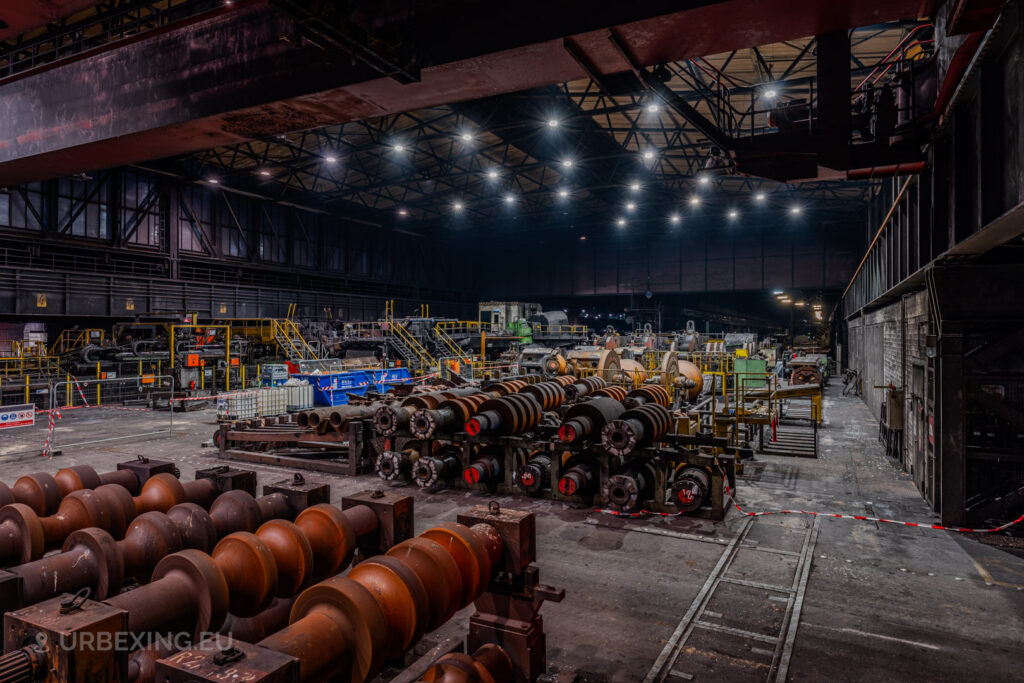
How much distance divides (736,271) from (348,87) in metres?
31.1

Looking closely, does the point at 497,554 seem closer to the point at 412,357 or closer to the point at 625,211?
the point at 412,357

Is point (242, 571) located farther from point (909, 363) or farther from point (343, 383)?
point (343, 383)

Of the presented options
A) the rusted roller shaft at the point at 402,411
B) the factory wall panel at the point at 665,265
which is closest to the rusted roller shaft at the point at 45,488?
the rusted roller shaft at the point at 402,411

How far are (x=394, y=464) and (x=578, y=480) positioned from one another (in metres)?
2.69

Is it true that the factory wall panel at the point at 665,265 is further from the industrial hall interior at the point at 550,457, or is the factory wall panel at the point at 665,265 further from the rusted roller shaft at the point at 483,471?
the rusted roller shaft at the point at 483,471

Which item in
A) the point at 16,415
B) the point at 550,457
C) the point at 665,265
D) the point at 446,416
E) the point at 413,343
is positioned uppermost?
the point at 665,265

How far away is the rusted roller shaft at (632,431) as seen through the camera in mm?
6359

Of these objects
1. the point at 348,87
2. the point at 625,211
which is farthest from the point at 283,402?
the point at 625,211

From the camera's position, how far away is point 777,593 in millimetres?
4566

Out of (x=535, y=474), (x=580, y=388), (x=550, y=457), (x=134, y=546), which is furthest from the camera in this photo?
(x=580, y=388)

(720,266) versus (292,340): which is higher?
(720,266)

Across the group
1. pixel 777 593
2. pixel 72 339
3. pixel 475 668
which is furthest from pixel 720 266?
pixel 475 668

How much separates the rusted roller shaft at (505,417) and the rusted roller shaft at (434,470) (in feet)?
1.92

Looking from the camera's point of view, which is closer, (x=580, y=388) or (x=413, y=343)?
(x=580, y=388)
